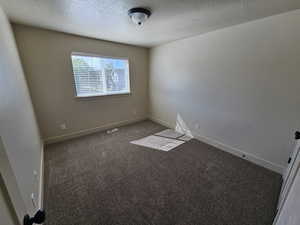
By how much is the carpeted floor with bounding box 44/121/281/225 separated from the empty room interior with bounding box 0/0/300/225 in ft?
0.04

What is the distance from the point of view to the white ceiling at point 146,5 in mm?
1550

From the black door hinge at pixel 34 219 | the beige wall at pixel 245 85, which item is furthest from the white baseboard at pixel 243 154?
the black door hinge at pixel 34 219

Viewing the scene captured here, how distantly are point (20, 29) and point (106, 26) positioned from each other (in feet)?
4.69

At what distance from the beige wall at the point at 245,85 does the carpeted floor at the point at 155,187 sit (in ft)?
1.37

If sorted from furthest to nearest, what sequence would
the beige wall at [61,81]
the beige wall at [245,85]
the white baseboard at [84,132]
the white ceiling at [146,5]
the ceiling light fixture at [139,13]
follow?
the white baseboard at [84,132] < the beige wall at [61,81] < the beige wall at [245,85] < the ceiling light fixture at [139,13] < the white ceiling at [146,5]

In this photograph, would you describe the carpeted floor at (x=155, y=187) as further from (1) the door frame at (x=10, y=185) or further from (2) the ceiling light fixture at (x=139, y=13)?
(2) the ceiling light fixture at (x=139, y=13)

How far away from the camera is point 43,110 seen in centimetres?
266

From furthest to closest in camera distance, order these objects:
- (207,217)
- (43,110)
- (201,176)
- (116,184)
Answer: (43,110) → (201,176) → (116,184) → (207,217)

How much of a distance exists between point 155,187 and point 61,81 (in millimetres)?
2690

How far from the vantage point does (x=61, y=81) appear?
9.04 feet

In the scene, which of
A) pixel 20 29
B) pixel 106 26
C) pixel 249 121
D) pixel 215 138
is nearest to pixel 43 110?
pixel 20 29

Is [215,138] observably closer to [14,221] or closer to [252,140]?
[252,140]

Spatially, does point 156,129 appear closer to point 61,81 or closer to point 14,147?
point 61,81

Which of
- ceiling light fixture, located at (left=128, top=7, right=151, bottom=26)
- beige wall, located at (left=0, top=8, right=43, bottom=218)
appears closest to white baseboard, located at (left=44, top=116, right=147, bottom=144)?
beige wall, located at (left=0, top=8, right=43, bottom=218)
